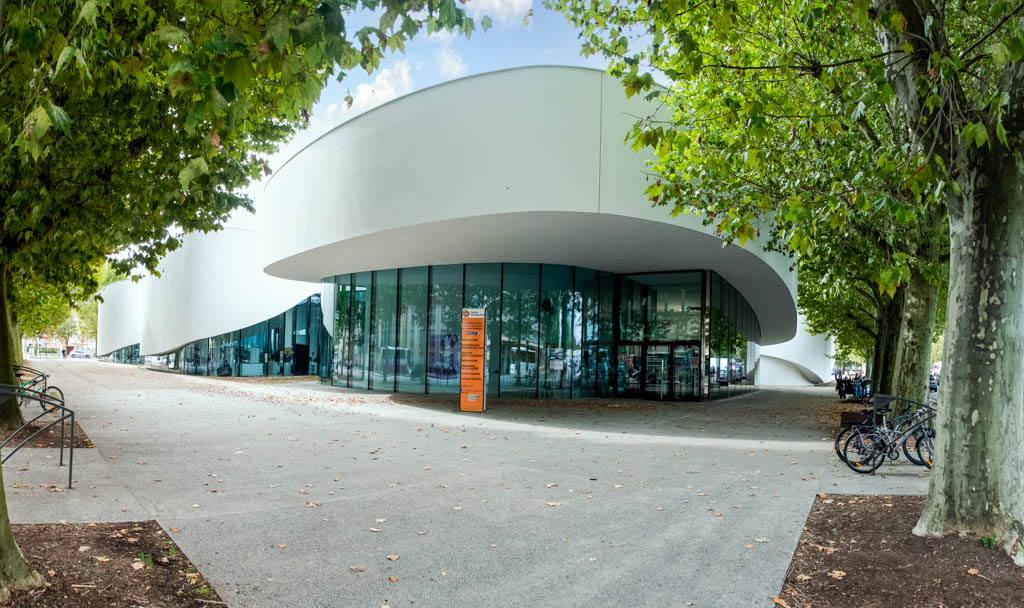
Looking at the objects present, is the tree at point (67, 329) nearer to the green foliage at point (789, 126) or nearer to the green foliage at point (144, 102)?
the green foliage at point (144, 102)

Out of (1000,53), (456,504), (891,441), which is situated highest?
(1000,53)

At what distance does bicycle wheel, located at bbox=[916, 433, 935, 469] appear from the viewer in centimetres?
885

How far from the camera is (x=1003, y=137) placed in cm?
434

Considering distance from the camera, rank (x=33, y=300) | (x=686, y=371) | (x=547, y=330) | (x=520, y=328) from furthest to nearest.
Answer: (x=33, y=300)
(x=686, y=371)
(x=547, y=330)
(x=520, y=328)

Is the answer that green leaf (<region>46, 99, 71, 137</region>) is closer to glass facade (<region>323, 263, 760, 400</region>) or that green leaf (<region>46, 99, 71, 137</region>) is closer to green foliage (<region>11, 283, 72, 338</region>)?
green foliage (<region>11, 283, 72, 338</region>)

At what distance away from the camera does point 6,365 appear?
10523 mm

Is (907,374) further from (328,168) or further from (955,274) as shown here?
(328,168)

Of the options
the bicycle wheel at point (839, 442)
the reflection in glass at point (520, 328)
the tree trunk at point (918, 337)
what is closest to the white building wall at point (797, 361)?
the reflection in glass at point (520, 328)

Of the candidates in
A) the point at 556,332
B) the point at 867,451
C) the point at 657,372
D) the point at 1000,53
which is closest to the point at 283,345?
the point at 556,332

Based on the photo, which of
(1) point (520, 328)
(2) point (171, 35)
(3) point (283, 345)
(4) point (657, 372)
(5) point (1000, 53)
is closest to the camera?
(2) point (171, 35)

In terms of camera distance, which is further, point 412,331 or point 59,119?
point 412,331

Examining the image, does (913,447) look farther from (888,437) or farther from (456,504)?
(456,504)

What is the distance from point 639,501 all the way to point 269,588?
394 centimetres

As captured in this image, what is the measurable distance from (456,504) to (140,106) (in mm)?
5086
